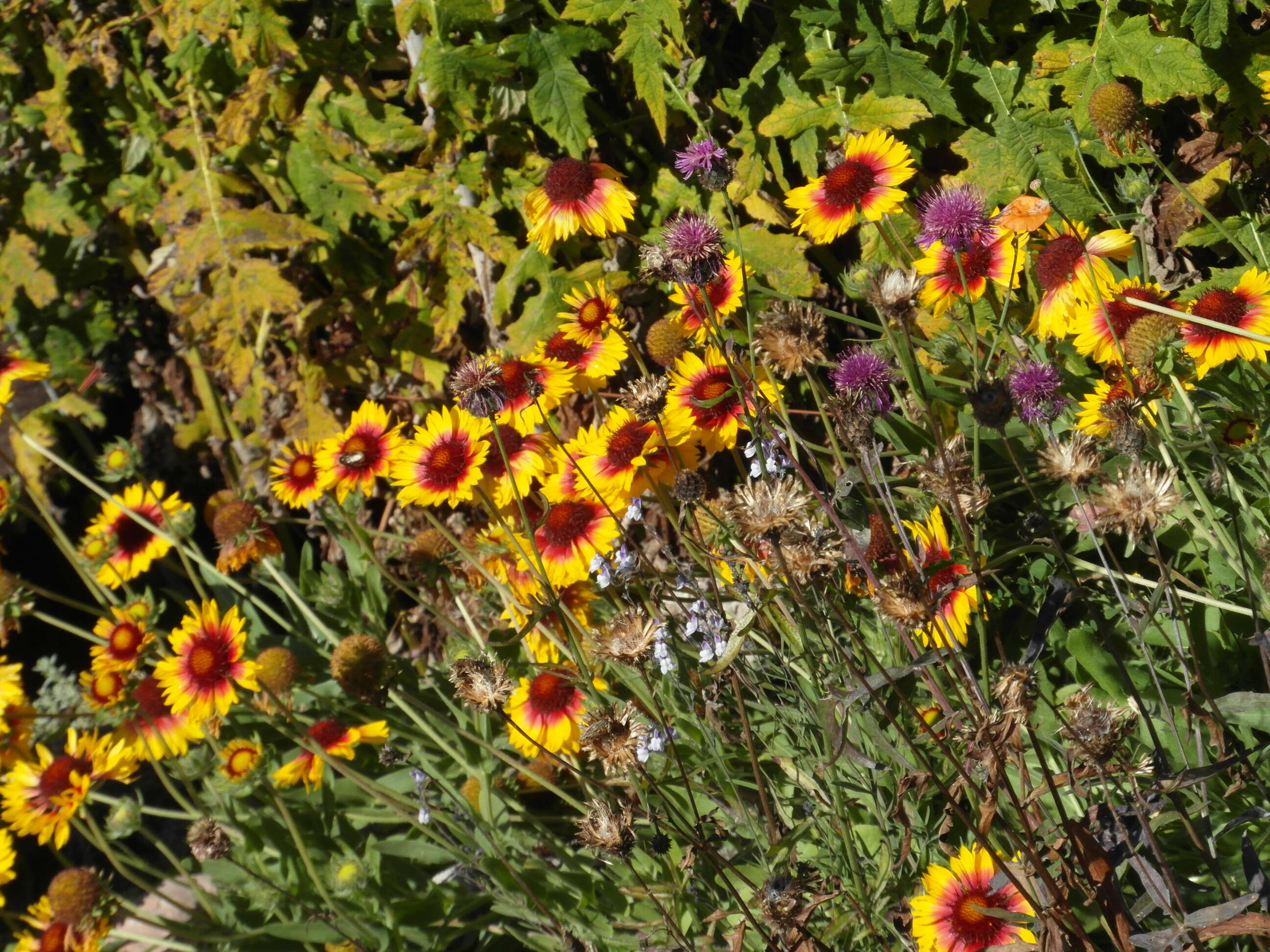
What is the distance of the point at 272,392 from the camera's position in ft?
11.6

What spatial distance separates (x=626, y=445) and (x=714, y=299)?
1.18 feet

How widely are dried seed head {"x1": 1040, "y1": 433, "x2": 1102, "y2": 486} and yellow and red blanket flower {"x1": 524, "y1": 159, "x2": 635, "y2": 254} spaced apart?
900 millimetres

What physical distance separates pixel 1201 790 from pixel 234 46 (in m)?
2.82

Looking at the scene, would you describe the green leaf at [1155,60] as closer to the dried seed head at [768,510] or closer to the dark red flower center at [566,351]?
the dark red flower center at [566,351]

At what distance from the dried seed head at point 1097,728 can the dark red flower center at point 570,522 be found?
845 millimetres

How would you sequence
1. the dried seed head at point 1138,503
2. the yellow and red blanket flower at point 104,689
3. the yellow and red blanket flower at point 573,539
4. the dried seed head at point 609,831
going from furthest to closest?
the yellow and red blanket flower at point 104,689 → the yellow and red blanket flower at point 573,539 → the dried seed head at point 609,831 → the dried seed head at point 1138,503

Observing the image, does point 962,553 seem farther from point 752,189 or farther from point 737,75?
point 737,75

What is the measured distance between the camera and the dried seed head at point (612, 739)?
4.28 ft

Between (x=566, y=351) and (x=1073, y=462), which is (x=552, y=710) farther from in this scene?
(x=1073, y=462)

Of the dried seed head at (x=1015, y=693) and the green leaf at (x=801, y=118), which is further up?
the green leaf at (x=801, y=118)

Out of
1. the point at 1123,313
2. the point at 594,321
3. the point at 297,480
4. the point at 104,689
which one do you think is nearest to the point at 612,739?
the point at 594,321

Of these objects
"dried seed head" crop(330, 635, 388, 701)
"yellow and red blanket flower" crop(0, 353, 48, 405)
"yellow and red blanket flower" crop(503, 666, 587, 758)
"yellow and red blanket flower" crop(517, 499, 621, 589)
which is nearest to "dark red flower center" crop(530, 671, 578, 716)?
"yellow and red blanket flower" crop(503, 666, 587, 758)

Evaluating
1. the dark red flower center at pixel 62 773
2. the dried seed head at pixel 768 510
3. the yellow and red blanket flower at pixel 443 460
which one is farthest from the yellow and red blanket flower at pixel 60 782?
the dried seed head at pixel 768 510

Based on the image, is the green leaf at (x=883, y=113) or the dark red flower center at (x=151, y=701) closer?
the dark red flower center at (x=151, y=701)
